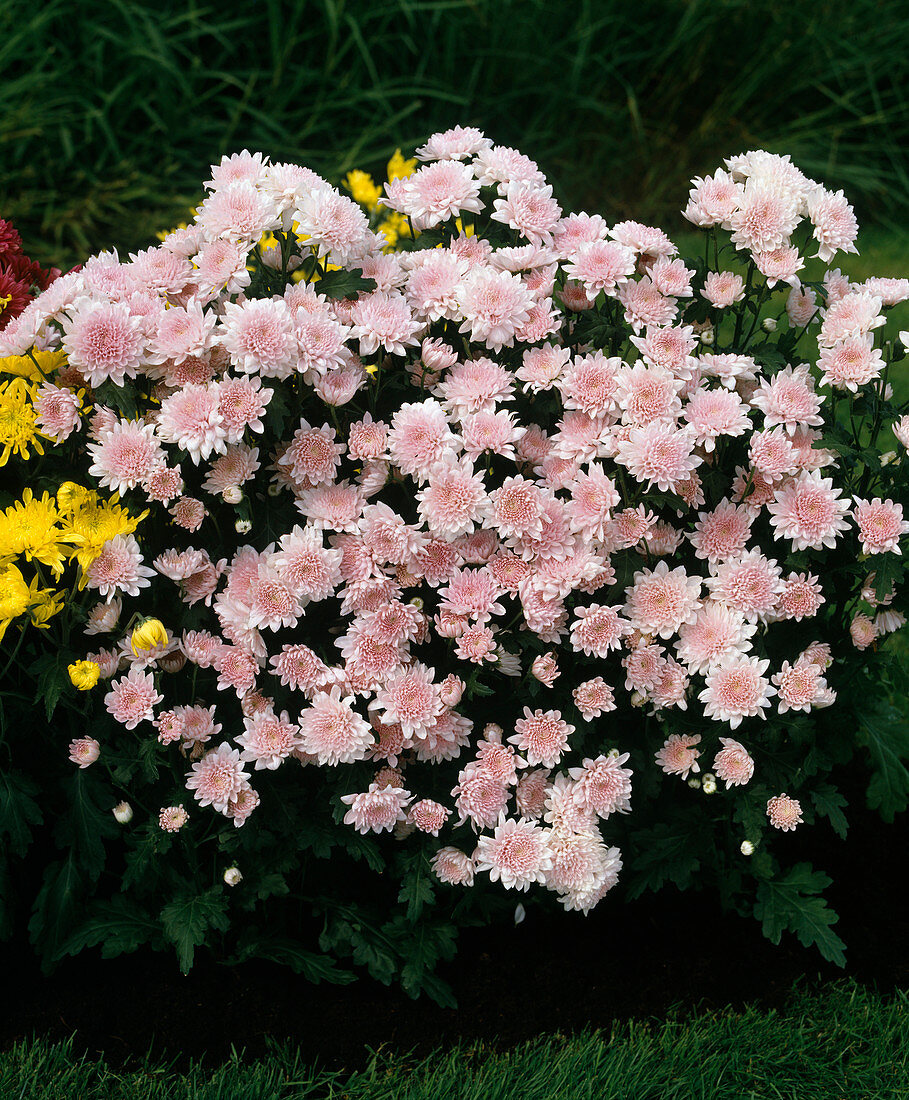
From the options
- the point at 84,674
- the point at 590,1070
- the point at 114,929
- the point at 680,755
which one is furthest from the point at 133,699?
the point at 590,1070

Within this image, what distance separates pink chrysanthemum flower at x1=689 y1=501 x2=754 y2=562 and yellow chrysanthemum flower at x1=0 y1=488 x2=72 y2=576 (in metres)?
1.12

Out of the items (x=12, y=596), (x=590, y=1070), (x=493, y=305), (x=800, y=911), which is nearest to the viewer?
(x=12, y=596)

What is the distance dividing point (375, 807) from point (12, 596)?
0.72 metres

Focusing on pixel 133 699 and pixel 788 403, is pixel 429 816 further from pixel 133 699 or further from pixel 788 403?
pixel 788 403

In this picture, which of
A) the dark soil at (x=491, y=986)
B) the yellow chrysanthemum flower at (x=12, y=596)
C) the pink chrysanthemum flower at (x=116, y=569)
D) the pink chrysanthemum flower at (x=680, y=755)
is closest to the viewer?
the yellow chrysanthemum flower at (x=12, y=596)

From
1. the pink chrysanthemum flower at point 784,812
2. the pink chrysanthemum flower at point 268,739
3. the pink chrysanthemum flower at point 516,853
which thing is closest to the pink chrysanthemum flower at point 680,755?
the pink chrysanthemum flower at point 784,812

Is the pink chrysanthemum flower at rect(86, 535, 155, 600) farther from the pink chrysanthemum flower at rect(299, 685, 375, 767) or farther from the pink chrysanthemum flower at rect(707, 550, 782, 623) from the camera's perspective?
the pink chrysanthemum flower at rect(707, 550, 782, 623)

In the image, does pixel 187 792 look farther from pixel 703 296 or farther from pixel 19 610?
pixel 703 296

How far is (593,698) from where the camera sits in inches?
82.5

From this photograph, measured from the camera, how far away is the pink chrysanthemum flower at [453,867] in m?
2.19

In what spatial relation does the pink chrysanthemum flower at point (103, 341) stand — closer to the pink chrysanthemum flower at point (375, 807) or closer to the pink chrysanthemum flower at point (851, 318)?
the pink chrysanthemum flower at point (375, 807)

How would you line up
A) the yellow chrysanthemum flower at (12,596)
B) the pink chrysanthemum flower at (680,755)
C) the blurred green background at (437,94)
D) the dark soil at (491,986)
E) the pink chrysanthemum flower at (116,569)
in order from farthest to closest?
1. the blurred green background at (437,94)
2. the dark soil at (491,986)
3. the pink chrysanthemum flower at (680,755)
4. the pink chrysanthemum flower at (116,569)
5. the yellow chrysanthemum flower at (12,596)

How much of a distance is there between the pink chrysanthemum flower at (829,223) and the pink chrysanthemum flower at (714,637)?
26.7 inches

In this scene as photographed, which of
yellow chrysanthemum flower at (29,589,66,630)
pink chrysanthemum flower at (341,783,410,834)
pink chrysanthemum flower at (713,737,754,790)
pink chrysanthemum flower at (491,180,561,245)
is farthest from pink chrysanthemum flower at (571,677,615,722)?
yellow chrysanthemum flower at (29,589,66,630)
